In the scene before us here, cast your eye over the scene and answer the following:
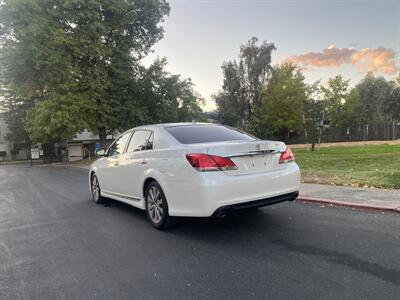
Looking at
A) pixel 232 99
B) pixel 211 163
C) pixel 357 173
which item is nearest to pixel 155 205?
pixel 211 163

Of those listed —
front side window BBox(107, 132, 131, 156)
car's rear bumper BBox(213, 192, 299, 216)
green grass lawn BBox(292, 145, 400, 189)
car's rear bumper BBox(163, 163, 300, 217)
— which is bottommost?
green grass lawn BBox(292, 145, 400, 189)

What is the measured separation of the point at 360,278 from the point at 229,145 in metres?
2.32

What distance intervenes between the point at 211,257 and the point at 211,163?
4.00 ft

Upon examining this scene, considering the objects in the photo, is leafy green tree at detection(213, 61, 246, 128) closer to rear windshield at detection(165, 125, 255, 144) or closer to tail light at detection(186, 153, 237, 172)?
rear windshield at detection(165, 125, 255, 144)

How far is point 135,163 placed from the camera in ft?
21.5

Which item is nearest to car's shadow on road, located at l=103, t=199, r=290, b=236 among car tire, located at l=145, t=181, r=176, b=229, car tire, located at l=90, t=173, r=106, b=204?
car tire, located at l=145, t=181, r=176, b=229

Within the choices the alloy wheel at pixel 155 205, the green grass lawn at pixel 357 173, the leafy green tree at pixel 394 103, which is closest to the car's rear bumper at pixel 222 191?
the alloy wheel at pixel 155 205

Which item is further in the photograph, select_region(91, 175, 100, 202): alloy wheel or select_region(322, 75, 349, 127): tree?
select_region(322, 75, 349, 127): tree

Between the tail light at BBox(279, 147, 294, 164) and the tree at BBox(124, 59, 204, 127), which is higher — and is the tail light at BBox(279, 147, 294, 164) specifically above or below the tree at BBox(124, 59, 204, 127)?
below

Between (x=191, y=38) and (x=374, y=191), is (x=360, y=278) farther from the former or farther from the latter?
(x=191, y=38)

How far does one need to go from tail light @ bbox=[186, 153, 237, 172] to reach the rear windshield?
28.0 inches

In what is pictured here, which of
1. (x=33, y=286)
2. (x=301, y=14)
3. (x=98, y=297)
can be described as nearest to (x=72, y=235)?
(x=33, y=286)

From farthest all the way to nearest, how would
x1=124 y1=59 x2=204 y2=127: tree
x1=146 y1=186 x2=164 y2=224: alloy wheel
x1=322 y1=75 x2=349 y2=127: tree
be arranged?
1. x1=322 y1=75 x2=349 y2=127: tree
2. x1=124 y1=59 x2=204 y2=127: tree
3. x1=146 y1=186 x2=164 y2=224: alloy wheel

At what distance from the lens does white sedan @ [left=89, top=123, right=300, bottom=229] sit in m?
5.01
